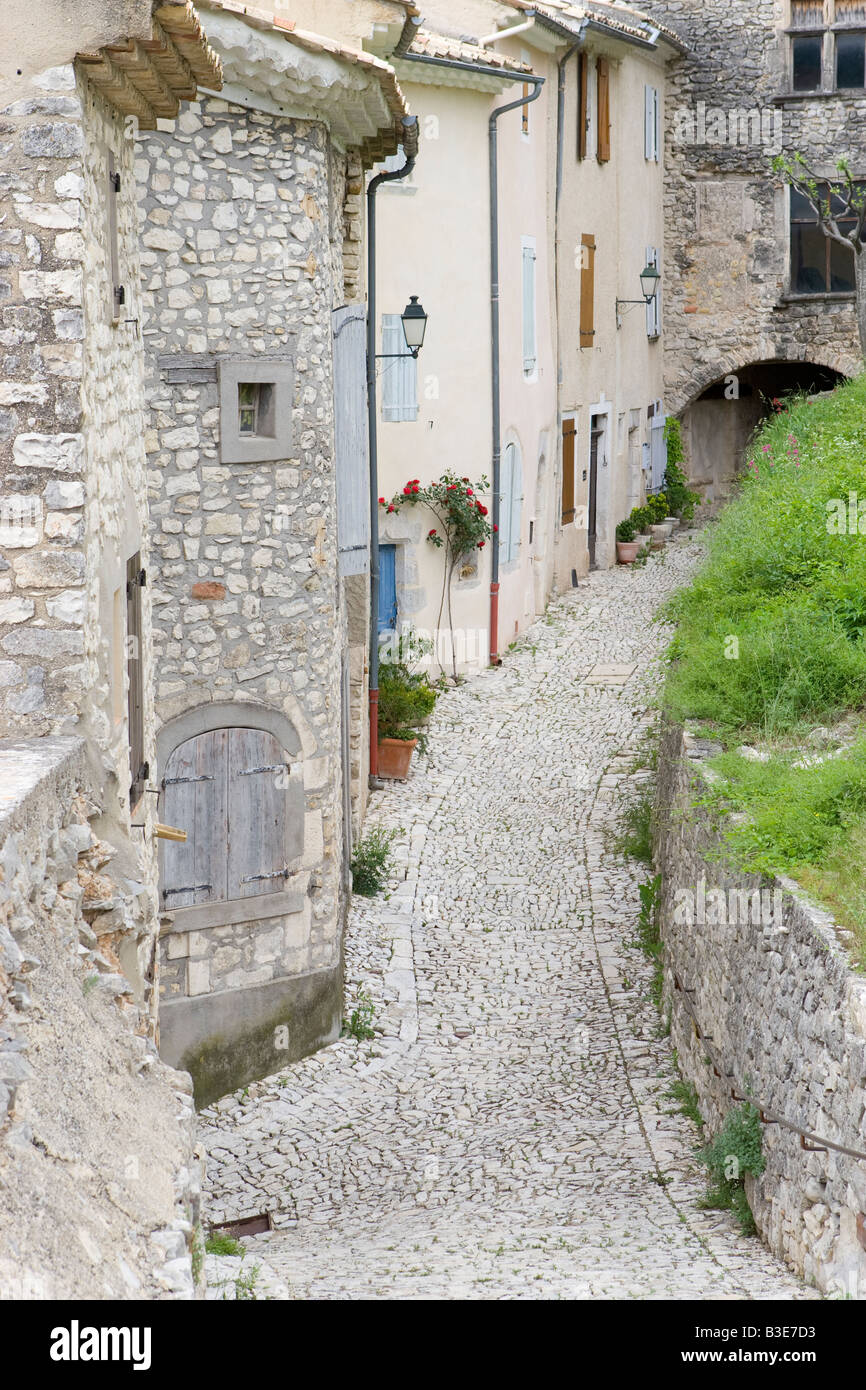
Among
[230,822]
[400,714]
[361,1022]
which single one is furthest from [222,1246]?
[400,714]

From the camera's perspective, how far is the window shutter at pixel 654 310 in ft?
79.7

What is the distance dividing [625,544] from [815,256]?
260 inches

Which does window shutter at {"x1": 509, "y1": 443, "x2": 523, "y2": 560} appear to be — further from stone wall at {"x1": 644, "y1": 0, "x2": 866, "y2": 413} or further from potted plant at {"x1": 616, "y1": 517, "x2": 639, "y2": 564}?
stone wall at {"x1": 644, "y1": 0, "x2": 866, "y2": 413}

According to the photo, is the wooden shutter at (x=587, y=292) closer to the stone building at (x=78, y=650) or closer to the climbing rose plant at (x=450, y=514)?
the climbing rose plant at (x=450, y=514)

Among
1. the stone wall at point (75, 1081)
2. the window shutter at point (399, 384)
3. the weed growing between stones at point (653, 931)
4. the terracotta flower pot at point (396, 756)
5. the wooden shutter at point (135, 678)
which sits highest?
the window shutter at point (399, 384)

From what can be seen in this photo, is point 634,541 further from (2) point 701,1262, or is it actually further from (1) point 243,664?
(2) point 701,1262

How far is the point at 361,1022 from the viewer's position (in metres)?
9.89

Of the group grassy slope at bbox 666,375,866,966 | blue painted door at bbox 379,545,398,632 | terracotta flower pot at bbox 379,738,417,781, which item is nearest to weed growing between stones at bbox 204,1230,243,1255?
grassy slope at bbox 666,375,866,966

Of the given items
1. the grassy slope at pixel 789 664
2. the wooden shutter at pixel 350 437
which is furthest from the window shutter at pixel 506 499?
the wooden shutter at pixel 350 437

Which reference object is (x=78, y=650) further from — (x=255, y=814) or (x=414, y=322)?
(x=414, y=322)

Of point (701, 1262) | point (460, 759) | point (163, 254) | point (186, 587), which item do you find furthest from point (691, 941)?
point (460, 759)

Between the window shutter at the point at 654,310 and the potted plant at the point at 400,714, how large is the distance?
38.0ft

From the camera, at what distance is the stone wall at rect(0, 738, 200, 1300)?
3354 millimetres

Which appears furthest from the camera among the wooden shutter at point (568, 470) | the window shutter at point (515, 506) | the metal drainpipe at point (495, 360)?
the wooden shutter at point (568, 470)
